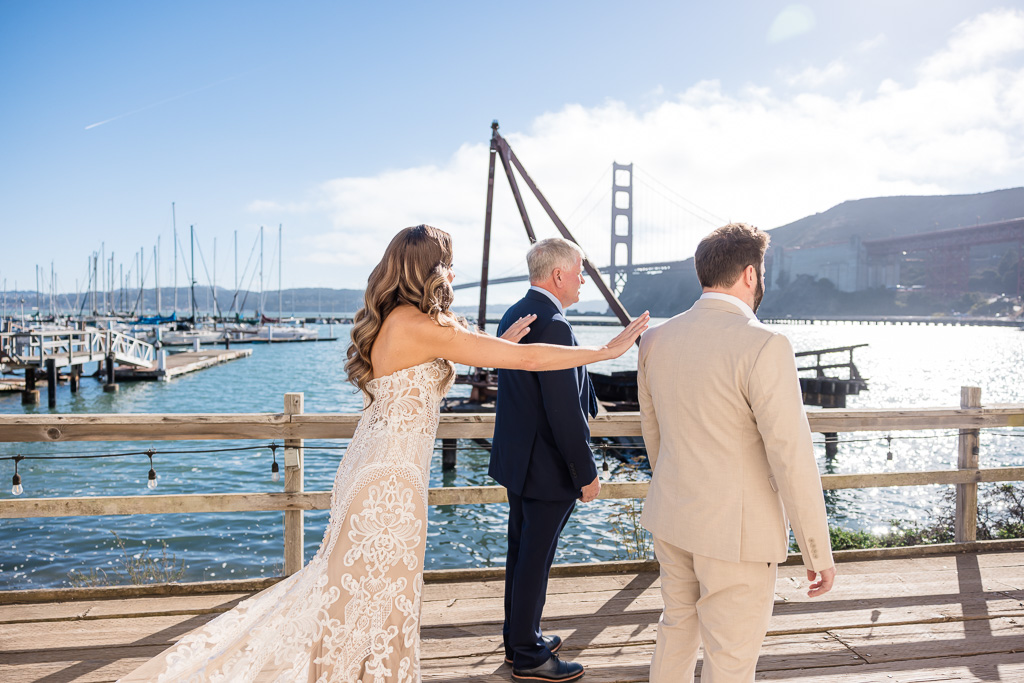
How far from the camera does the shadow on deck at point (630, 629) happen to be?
9.36ft

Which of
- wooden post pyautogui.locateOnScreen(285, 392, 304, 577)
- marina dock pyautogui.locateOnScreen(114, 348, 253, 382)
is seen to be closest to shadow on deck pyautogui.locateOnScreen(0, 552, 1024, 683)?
wooden post pyautogui.locateOnScreen(285, 392, 304, 577)

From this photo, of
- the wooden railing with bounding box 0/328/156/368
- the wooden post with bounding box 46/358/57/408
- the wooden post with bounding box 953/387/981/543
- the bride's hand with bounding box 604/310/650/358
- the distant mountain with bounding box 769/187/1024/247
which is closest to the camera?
the bride's hand with bounding box 604/310/650/358

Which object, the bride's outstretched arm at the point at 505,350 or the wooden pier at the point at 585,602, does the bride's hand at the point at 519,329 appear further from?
the wooden pier at the point at 585,602

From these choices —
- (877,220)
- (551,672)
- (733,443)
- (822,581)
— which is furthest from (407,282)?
(877,220)

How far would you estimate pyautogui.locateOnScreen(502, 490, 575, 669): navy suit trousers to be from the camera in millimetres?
2742

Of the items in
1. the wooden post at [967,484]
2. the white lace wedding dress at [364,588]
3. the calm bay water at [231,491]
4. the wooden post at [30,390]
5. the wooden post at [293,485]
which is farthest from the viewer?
the wooden post at [30,390]

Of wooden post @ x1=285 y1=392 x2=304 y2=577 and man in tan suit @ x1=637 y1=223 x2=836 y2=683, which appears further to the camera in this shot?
wooden post @ x1=285 y1=392 x2=304 y2=577

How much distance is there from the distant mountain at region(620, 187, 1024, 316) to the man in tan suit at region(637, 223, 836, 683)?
103 m

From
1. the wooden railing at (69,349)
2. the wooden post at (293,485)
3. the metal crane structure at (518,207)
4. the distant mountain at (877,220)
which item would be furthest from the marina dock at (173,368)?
the distant mountain at (877,220)

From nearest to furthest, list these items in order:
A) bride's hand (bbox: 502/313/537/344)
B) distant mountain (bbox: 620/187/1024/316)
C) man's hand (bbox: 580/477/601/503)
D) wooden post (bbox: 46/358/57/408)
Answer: bride's hand (bbox: 502/313/537/344) → man's hand (bbox: 580/477/601/503) → wooden post (bbox: 46/358/57/408) → distant mountain (bbox: 620/187/1024/316)

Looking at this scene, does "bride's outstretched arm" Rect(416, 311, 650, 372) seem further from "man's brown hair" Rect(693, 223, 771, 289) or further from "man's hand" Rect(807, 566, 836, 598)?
"man's hand" Rect(807, 566, 836, 598)

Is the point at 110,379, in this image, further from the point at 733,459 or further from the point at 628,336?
the point at 733,459

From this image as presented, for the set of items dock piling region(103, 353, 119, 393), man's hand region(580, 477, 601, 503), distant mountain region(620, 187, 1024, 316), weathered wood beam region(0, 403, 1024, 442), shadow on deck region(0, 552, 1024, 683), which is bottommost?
dock piling region(103, 353, 119, 393)

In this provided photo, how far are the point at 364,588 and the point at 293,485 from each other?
1622 mm
